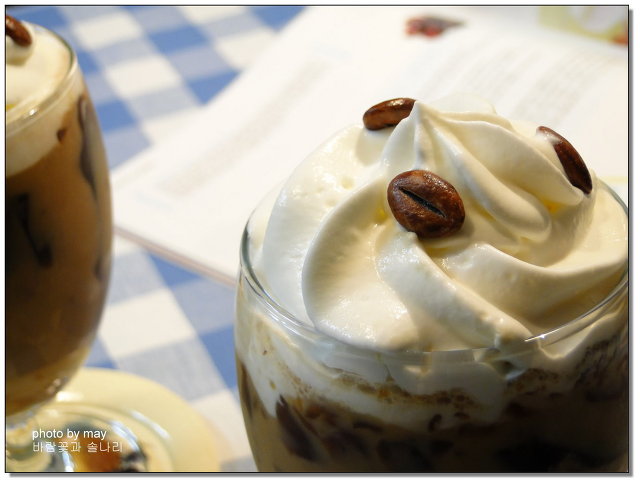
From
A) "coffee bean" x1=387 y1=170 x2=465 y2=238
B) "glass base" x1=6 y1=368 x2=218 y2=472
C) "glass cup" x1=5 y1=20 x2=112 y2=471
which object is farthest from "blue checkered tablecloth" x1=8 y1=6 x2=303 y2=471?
"coffee bean" x1=387 y1=170 x2=465 y2=238

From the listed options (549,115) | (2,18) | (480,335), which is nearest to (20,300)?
(2,18)

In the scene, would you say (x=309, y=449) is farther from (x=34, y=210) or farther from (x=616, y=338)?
(x=34, y=210)

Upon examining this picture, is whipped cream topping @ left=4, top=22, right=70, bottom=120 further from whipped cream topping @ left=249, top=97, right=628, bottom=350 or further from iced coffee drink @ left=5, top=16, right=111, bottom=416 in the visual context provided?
whipped cream topping @ left=249, top=97, right=628, bottom=350

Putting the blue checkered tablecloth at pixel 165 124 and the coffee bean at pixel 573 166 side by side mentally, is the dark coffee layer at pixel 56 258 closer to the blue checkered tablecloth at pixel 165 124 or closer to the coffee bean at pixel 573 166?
the blue checkered tablecloth at pixel 165 124

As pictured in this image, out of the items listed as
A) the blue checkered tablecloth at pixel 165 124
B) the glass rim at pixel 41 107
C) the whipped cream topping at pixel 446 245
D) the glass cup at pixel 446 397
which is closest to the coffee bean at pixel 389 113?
the whipped cream topping at pixel 446 245

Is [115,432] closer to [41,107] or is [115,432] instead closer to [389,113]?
[41,107]
